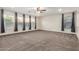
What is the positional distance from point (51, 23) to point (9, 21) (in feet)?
2.58

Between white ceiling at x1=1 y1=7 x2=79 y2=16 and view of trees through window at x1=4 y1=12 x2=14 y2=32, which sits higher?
white ceiling at x1=1 y1=7 x2=79 y2=16

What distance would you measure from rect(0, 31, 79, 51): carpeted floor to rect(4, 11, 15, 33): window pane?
16 cm

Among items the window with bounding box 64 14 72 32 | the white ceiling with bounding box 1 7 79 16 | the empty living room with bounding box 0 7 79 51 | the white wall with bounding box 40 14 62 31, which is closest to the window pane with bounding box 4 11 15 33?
the empty living room with bounding box 0 7 79 51

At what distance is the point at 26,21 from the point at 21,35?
30cm

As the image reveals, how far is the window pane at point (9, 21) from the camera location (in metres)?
1.28

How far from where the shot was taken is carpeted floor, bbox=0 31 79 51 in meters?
1.18

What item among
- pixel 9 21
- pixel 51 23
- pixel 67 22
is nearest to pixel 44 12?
pixel 51 23

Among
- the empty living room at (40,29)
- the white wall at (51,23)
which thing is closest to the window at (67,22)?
the empty living room at (40,29)

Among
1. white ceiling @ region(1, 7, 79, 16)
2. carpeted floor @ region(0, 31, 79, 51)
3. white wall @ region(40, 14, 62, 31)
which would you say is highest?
white ceiling @ region(1, 7, 79, 16)

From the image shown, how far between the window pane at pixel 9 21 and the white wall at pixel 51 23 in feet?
1.82

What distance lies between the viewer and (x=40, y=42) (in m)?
1.24

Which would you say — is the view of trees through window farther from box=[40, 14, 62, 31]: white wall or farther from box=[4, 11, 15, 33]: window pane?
box=[40, 14, 62, 31]: white wall

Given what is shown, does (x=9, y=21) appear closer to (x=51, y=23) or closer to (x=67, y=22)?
(x=51, y=23)
